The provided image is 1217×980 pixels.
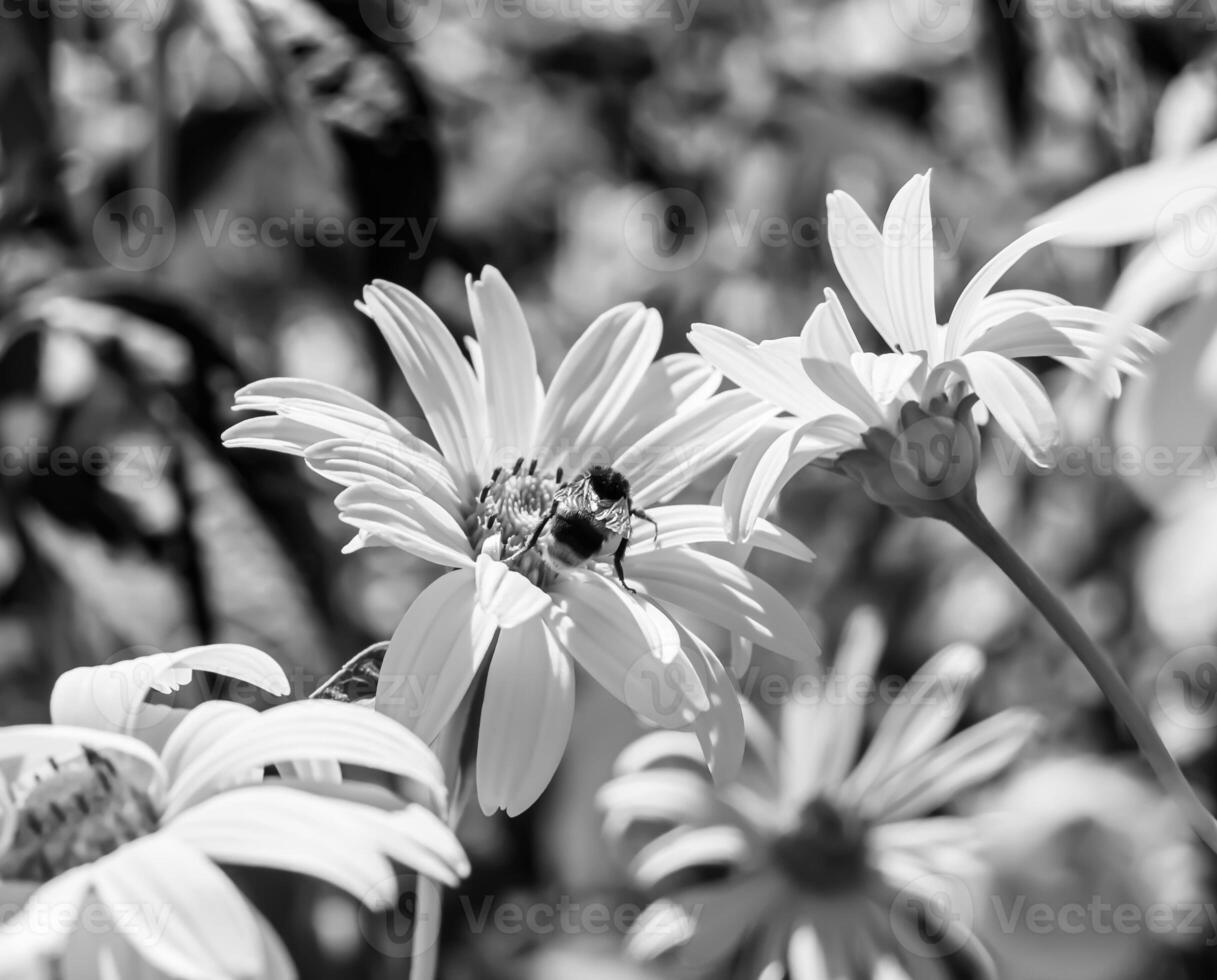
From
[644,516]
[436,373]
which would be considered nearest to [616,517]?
[644,516]

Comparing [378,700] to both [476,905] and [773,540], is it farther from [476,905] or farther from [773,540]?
[476,905]

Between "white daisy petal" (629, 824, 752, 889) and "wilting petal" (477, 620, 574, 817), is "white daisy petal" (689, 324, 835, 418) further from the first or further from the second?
"white daisy petal" (629, 824, 752, 889)

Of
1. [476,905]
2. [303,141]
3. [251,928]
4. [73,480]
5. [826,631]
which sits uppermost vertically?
[303,141]

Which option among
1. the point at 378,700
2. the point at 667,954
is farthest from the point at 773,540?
the point at 667,954

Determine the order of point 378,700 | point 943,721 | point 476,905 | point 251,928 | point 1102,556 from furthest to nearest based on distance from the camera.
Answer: point 1102,556 < point 476,905 < point 943,721 < point 378,700 < point 251,928

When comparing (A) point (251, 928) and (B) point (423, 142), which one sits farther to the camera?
(B) point (423, 142)

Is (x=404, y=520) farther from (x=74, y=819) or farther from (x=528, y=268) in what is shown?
(x=528, y=268)
